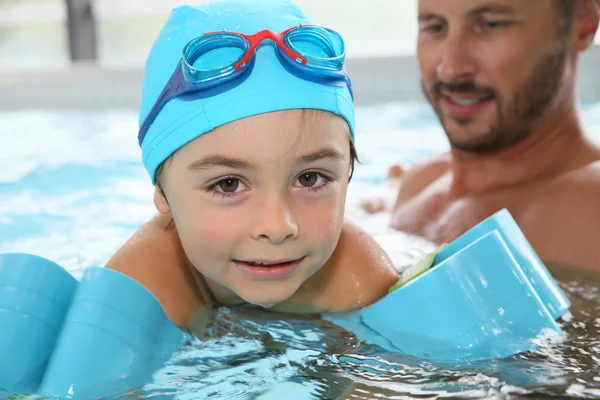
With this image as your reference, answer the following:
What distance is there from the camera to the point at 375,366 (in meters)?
2.09

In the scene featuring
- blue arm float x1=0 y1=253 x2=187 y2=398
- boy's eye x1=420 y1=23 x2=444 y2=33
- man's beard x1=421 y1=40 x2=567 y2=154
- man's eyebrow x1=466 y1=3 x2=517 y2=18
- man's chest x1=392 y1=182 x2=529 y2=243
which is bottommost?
blue arm float x1=0 y1=253 x2=187 y2=398

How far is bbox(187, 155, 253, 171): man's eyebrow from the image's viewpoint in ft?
6.38

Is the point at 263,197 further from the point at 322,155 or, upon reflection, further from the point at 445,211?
the point at 445,211

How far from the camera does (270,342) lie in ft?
7.50

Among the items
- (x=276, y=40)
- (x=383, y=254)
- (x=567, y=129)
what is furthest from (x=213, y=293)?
(x=567, y=129)

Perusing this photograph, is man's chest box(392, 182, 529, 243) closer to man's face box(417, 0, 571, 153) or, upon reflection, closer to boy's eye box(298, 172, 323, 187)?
man's face box(417, 0, 571, 153)

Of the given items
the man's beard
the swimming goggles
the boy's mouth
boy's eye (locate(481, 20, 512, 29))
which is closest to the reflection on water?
the boy's mouth

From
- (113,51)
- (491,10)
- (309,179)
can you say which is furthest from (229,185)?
(113,51)

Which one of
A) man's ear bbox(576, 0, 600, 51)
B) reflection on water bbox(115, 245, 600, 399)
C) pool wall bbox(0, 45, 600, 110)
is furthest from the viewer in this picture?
pool wall bbox(0, 45, 600, 110)

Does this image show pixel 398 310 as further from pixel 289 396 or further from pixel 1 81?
pixel 1 81

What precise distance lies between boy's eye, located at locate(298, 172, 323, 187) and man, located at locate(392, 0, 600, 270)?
1188 millimetres

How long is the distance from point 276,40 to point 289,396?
903mm

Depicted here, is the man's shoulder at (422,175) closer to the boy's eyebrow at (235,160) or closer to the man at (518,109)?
the man at (518,109)

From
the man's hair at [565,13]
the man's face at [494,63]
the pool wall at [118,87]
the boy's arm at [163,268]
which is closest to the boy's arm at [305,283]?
the boy's arm at [163,268]
